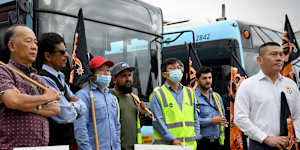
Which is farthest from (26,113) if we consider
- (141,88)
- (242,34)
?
(242,34)

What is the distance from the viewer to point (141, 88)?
573 cm

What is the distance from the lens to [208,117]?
16.9 ft

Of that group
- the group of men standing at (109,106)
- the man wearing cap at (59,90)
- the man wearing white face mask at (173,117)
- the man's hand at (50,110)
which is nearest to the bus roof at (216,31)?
the group of men standing at (109,106)

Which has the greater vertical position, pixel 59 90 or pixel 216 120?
pixel 59 90

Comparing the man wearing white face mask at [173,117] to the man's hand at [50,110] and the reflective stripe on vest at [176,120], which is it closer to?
the reflective stripe on vest at [176,120]

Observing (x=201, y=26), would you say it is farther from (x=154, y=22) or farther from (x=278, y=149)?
(x=278, y=149)


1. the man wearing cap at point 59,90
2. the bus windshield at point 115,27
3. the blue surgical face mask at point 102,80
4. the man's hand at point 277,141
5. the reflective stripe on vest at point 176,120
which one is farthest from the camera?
the bus windshield at point 115,27

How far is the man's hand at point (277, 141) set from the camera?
10.8 feet

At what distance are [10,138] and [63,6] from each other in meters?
2.81

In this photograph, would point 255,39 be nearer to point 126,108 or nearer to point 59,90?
point 126,108

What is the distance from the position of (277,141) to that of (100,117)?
1748mm

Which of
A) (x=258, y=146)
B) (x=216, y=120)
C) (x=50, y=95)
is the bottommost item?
(x=258, y=146)

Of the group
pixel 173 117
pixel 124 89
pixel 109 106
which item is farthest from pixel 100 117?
pixel 173 117

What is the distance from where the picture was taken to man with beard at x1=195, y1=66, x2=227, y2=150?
5055 mm
